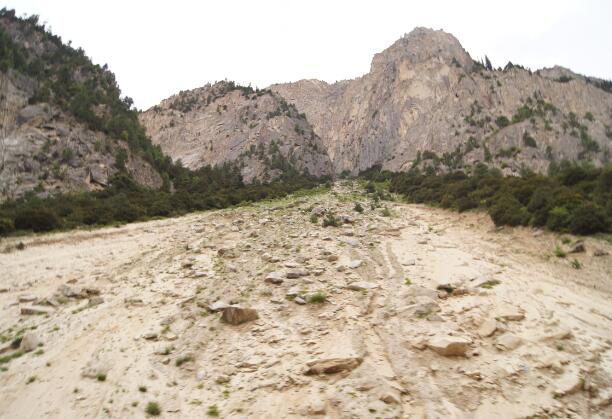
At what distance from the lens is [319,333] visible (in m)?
9.81

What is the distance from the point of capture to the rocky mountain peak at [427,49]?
118 metres

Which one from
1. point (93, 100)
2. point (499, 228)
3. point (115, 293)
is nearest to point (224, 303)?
point (115, 293)

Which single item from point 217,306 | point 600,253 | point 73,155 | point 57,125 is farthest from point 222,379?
point 57,125

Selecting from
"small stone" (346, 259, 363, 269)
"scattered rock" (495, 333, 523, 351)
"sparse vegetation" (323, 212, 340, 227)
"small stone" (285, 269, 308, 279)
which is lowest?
"scattered rock" (495, 333, 523, 351)

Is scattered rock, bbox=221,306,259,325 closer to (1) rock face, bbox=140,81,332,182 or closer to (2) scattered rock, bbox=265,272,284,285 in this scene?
(2) scattered rock, bbox=265,272,284,285

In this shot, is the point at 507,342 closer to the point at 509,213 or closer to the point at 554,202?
the point at 554,202

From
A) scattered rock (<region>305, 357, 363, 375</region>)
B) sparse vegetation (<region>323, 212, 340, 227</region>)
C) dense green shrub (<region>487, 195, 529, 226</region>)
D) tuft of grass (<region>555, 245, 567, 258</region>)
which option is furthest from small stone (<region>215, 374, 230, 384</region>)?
dense green shrub (<region>487, 195, 529, 226</region>)

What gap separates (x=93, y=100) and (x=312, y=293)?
58995 mm

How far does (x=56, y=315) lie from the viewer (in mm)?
11648

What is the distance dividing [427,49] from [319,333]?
4951 inches

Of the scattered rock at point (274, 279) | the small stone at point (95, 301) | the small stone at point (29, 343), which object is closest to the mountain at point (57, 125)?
the small stone at point (95, 301)

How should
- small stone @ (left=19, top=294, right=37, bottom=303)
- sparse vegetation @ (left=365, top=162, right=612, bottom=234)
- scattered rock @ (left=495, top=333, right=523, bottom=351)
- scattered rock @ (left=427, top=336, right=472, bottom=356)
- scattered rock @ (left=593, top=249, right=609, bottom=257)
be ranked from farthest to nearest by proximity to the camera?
sparse vegetation @ (left=365, top=162, right=612, bottom=234) < scattered rock @ (left=593, top=249, right=609, bottom=257) < small stone @ (left=19, top=294, right=37, bottom=303) < scattered rock @ (left=495, top=333, right=523, bottom=351) < scattered rock @ (left=427, top=336, right=472, bottom=356)

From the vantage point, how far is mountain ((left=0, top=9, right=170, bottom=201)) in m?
42.6

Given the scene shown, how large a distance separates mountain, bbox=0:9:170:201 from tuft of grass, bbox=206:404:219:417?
3817cm
